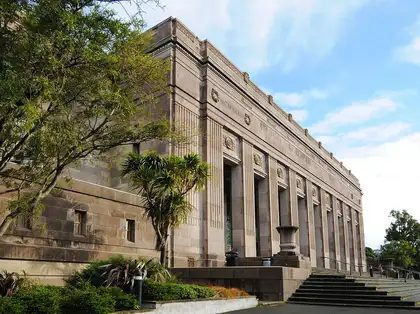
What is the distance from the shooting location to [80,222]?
55.9 ft

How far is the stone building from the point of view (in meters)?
16.1

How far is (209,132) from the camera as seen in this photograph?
24.6 meters

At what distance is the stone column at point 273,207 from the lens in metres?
30.3

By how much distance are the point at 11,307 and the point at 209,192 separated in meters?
15.2

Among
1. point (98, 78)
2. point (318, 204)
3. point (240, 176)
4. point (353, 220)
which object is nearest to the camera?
point (98, 78)

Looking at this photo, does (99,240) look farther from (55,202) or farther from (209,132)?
(209,132)

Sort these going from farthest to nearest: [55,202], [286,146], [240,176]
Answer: [286,146] → [240,176] → [55,202]

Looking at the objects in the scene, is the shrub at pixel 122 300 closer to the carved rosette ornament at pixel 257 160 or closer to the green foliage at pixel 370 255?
the carved rosette ornament at pixel 257 160

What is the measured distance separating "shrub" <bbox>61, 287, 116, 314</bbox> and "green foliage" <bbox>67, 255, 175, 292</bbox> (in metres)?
2.35

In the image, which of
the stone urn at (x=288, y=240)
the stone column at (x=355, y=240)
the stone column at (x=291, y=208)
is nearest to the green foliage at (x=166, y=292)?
the stone urn at (x=288, y=240)

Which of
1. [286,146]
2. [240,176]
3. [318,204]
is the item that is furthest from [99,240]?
[318,204]

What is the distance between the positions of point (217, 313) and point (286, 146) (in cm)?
2375

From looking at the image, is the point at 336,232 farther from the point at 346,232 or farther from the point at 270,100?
the point at 270,100

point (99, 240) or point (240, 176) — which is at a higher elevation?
point (240, 176)
